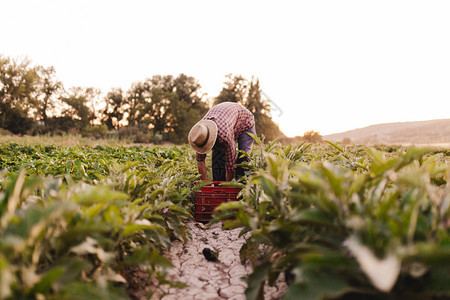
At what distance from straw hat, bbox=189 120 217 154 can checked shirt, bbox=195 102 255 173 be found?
0.56 feet

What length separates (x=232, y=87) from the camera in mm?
39500

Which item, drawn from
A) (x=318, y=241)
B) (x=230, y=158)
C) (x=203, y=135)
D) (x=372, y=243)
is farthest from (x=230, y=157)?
(x=372, y=243)

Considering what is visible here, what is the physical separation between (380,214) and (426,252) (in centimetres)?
27

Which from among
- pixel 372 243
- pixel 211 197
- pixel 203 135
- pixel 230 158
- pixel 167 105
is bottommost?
pixel 211 197

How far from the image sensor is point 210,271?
2.29 m

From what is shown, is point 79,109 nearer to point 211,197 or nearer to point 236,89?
point 236,89

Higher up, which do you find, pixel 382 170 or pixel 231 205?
pixel 382 170

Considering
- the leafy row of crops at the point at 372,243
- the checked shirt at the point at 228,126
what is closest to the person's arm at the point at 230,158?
the checked shirt at the point at 228,126

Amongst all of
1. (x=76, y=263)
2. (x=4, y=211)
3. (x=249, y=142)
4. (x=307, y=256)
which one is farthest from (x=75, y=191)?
(x=249, y=142)

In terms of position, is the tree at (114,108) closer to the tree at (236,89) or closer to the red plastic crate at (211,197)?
the tree at (236,89)

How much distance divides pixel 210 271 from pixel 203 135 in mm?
1707

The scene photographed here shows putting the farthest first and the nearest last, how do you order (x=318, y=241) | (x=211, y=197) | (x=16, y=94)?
(x=16, y=94), (x=211, y=197), (x=318, y=241)

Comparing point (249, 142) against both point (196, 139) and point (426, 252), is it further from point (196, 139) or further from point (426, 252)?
point (426, 252)

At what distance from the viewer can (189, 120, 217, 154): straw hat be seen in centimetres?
352
